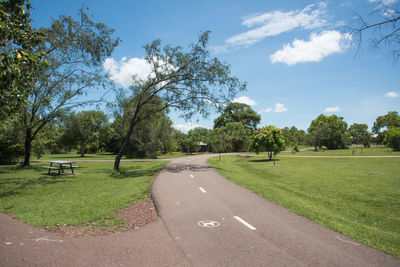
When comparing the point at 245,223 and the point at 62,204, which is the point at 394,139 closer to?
the point at 245,223

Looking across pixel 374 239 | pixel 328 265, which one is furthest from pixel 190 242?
pixel 374 239

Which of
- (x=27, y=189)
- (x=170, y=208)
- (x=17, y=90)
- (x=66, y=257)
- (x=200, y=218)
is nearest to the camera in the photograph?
(x=66, y=257)

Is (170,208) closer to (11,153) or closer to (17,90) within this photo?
(17,90)

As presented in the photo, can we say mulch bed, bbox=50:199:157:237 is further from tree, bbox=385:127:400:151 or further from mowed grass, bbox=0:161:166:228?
tree, bbox=385:127:400:151

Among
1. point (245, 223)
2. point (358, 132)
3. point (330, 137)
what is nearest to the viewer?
point (245, 223)

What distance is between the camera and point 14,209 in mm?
7812

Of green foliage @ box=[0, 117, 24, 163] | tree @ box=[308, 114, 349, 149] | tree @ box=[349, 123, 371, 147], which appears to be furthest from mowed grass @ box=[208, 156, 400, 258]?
tree @ box=[349, 123, 371, 147]

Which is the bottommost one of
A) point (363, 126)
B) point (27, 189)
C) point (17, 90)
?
point (27, 189)

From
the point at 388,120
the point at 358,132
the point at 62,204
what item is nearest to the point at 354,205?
the point at 62,204

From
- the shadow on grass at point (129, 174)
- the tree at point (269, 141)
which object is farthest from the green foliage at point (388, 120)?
the shadow on grass at point (129, 174)

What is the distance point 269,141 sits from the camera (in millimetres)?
36906

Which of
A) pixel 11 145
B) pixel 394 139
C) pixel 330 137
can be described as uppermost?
pixel 330 137

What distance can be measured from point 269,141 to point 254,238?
33.7 m

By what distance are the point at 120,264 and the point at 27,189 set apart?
11400 millimetres
